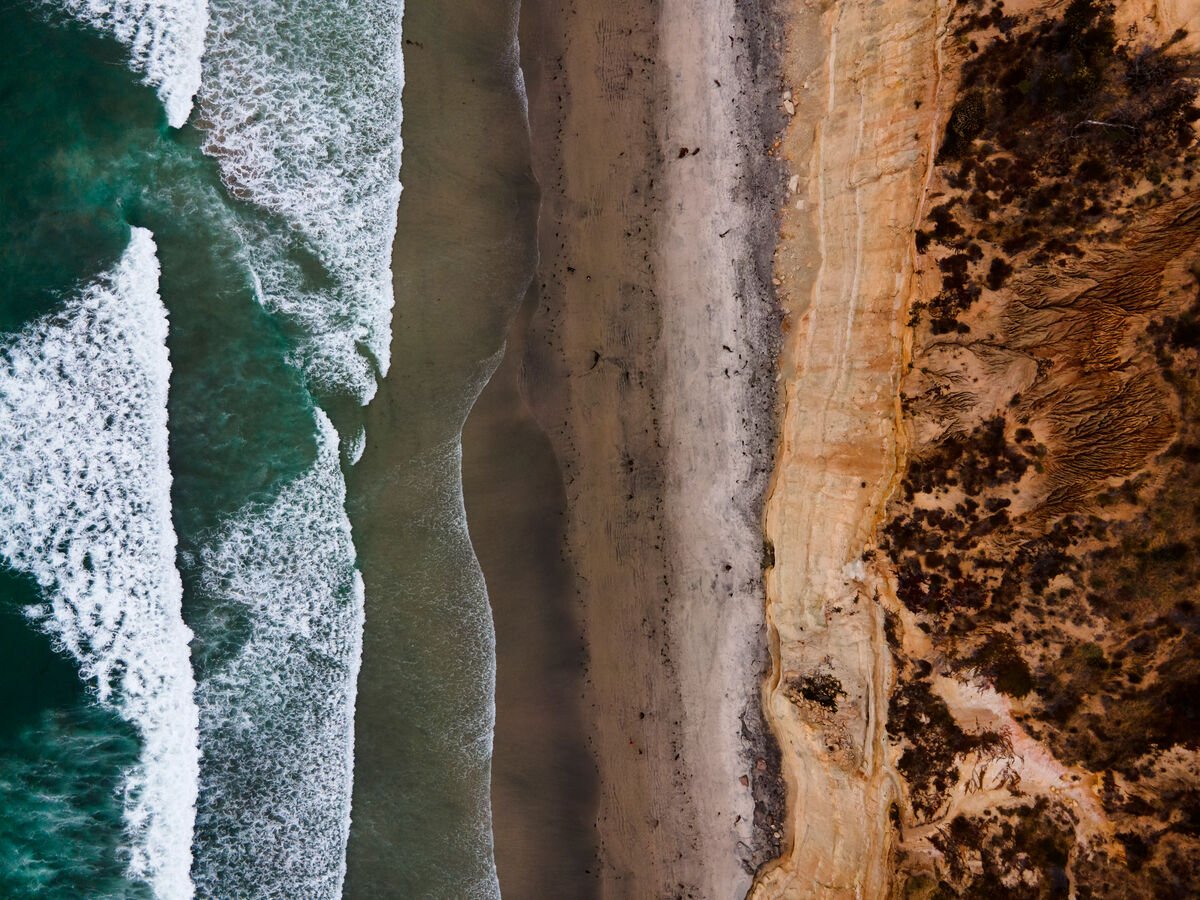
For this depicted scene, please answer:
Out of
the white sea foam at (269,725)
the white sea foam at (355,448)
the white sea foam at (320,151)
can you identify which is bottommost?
the white sea foam at (269,725)

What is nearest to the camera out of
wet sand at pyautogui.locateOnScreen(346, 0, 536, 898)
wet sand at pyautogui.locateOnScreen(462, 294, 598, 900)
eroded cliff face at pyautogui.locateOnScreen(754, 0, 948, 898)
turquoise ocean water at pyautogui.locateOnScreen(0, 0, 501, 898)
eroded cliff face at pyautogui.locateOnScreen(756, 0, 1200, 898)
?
eroded cliff face at pyautogui.locateOnScreen(756, 0, 1200, 898)

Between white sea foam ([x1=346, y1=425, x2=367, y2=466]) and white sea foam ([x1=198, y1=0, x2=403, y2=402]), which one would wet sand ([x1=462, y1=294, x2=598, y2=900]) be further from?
white sea foam ([x1=198, y1=0, x2=403, y2=402])

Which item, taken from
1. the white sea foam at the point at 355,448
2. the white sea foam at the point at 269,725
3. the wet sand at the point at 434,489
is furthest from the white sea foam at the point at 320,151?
the white sea foam at the point at 269,725

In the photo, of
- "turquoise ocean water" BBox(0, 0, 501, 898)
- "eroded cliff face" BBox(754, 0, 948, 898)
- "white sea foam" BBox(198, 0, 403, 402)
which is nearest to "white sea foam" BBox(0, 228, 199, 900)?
"turquoise ocean water" BBox(0, 0, 501, 898)

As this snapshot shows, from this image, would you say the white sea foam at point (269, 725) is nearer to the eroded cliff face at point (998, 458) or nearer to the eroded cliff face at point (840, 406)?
the eroded cliff face at point (840, 406)

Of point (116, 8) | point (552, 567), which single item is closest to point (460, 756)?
point (552, 567)

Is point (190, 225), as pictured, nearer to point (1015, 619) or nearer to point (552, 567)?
point (552, 567)
